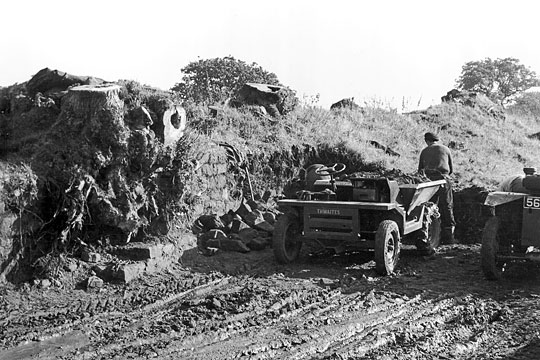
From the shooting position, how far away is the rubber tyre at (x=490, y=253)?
8.04m

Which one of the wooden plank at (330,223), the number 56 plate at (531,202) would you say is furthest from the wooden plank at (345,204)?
the number 56 plate at (531,202)

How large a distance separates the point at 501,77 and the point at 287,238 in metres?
31.8

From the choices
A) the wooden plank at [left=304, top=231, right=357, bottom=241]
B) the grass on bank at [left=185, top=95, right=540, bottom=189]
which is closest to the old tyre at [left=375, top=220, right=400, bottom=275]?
the wooden plank at [left=304, top=231, right=357, bottom=241]

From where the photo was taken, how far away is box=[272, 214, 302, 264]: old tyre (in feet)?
29.4

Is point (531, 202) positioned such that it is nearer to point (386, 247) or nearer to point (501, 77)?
point (386, 247)

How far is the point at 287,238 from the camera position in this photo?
365 inches

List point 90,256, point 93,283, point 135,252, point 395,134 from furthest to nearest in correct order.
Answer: point 395,134, point 135,252, point 90,256, point 93,283

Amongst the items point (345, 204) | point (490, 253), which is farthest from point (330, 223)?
point (490, 253)

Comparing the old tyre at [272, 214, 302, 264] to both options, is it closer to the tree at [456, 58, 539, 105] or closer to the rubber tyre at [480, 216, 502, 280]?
the rubber tyre at [480, 216, 502, 280]

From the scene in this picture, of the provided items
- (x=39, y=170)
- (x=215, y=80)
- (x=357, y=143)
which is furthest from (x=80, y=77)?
(x=215, y=80)

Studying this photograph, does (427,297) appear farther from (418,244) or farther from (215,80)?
(215,80)

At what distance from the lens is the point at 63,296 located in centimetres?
692

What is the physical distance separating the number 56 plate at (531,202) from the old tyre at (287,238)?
129 inches

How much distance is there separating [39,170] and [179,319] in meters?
3.01
